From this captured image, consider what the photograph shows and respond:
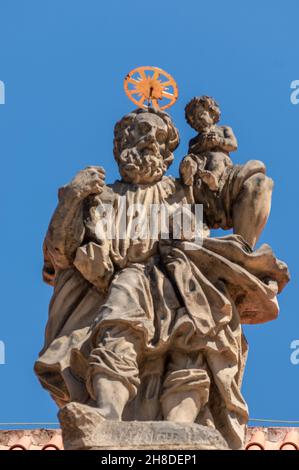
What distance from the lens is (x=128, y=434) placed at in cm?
927

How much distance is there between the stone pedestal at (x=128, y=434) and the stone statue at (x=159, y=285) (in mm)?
186

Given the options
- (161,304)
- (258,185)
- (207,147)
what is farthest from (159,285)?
(207,147)

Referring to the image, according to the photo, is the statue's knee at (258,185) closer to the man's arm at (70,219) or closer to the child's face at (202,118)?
the child's face at (202,118)

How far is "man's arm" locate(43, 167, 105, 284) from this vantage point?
10648 millimetres

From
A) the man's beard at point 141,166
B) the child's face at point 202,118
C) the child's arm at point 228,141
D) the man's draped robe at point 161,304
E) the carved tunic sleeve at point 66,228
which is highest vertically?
the child's face at point 202,118

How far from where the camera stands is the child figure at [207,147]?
1105 centimetres

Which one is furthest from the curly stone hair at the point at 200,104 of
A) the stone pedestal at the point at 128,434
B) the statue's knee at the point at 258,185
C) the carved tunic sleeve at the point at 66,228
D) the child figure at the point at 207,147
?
the stone pedestal at the point at 128,434

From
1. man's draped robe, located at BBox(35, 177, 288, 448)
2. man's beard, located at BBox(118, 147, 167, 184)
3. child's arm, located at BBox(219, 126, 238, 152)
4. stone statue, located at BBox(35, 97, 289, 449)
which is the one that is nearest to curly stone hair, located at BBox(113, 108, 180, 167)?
stone statue, located at BBox(35, 97, 289, 449)

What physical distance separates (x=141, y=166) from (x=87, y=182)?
523mm

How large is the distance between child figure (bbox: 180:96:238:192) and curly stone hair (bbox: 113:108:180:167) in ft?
0.41

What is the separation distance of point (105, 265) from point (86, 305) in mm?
283

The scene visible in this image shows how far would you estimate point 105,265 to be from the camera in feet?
34.6
